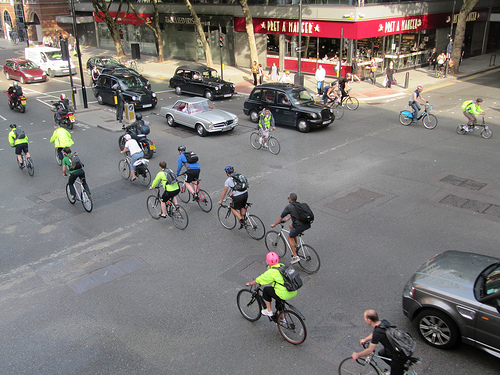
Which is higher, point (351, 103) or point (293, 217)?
point (293, 217)

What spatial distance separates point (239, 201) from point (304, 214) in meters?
2.05

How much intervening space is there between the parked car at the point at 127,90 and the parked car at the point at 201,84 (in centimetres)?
288

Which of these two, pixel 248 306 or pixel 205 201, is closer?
pixel 248 306

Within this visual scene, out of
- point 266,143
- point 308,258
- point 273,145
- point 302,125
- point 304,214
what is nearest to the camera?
point 304,214

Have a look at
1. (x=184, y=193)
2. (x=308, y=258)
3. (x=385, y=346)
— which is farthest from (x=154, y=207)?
(x=385, y=346)

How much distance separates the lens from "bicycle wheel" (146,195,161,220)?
1133cm

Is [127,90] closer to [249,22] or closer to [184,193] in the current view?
[249,22]

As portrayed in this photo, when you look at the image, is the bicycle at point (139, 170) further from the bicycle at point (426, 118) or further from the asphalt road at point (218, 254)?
the bicycle at point (426, 118)

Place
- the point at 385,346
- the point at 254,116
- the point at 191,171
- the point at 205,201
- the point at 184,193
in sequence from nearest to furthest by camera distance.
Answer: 1. the point at 385,346
2. the point at 191,171
3. the point at 205,201
4. the point at 184,193
5. the point at 254,116

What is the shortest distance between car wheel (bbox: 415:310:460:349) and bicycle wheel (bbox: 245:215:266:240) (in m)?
4.23

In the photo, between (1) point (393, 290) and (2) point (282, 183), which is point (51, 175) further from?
(1) point (393, 290)

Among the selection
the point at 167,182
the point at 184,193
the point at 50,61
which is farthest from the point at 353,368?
the point at 50,61

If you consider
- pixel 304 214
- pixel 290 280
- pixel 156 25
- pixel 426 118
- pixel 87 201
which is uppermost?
pixel 156 25

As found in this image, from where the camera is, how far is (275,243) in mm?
9500
